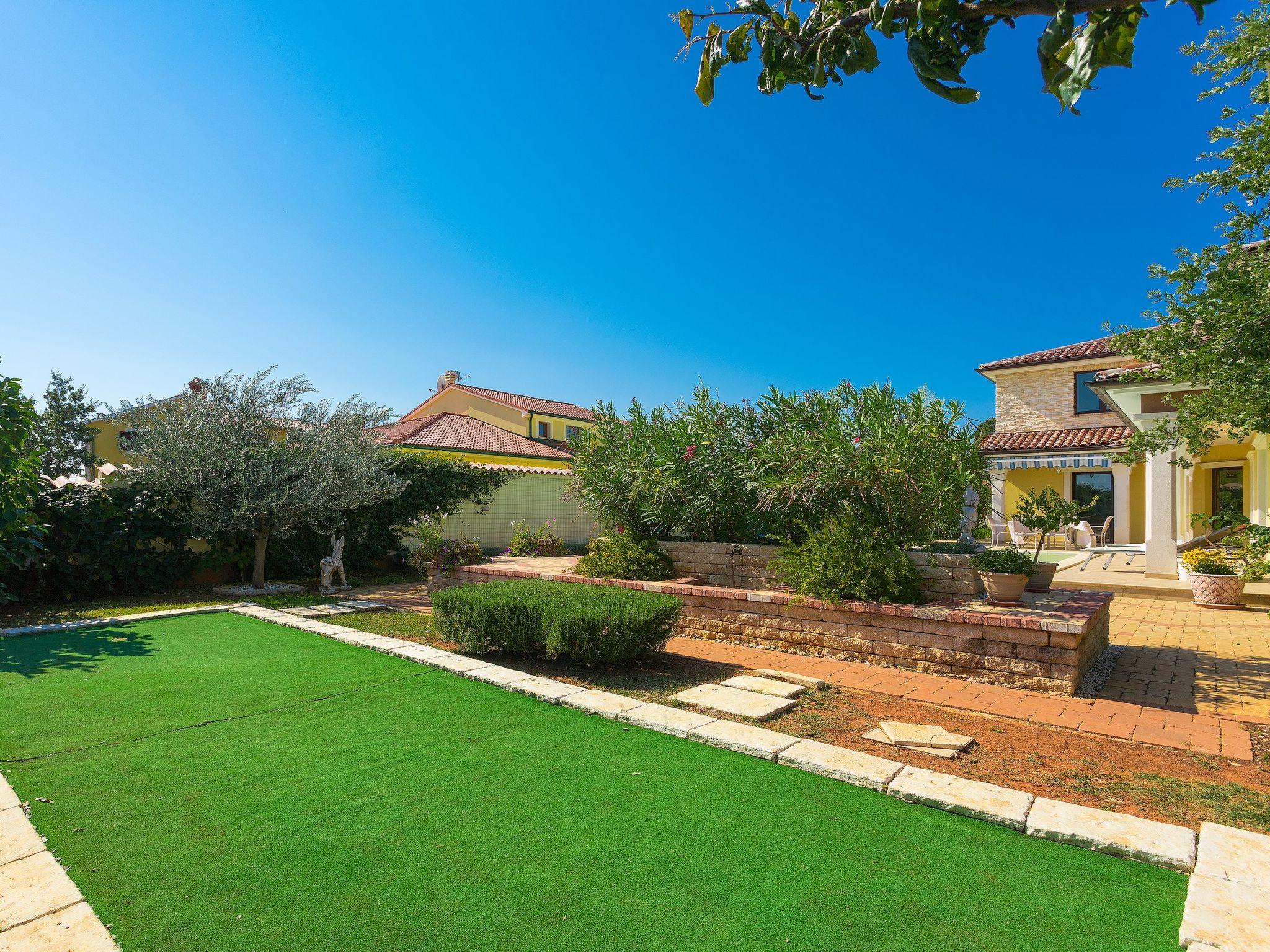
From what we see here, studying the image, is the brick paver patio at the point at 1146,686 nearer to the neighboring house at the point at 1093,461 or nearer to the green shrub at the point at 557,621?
the green shrub at the point at 557,621

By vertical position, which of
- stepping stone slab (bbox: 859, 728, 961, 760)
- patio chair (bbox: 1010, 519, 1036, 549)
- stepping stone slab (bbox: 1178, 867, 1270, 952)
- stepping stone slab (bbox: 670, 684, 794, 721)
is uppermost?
patio chair (bbox: 1010, 519, 1036, 549)

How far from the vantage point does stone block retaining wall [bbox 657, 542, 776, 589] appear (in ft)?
30.2

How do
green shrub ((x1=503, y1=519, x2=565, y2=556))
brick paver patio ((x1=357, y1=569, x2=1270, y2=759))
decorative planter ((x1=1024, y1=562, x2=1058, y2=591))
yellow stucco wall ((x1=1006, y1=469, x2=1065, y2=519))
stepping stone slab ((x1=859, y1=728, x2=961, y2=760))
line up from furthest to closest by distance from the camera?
yellow stucco wall ((x1=1006, y1=469, x2=1065, y2=519)), green shrub ((x1=503, y1=519, x2=565, y2=556)), decorative planter ((x1=1024, y1=562, x2=1058, y2=591)), brick paver patio ((x1=357, y1=569, x2=1270, y2=759)), stepping stone slab ((x1=859, y1=728, x2=961, y2=760))

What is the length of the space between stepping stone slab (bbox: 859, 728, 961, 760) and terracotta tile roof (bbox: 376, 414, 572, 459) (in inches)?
895

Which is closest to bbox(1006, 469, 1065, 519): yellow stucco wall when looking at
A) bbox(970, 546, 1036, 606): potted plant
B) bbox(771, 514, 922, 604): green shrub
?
bbox(970, 546, 1036, 606): potted plant

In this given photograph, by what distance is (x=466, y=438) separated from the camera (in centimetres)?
2991

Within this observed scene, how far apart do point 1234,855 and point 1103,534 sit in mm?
21102

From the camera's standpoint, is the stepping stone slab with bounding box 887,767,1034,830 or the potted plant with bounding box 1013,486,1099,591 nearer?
the stepping stone slab with bounding box 887,767,1034,830

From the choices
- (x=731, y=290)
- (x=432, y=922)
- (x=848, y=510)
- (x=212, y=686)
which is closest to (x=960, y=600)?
(x=848, y=510)

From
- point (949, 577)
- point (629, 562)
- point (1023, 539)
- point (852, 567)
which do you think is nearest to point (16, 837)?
point (852, 567)

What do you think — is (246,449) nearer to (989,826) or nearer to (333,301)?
(333,301)

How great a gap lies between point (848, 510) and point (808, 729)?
12.5 ft

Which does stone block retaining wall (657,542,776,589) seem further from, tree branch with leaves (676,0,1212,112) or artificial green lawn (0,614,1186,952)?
tree branch with leaves (676,0,1212,112)

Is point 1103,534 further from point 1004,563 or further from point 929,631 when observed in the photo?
point 929,631
